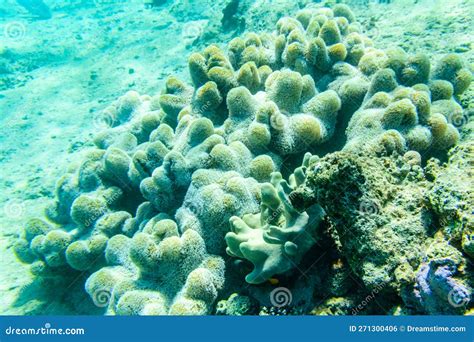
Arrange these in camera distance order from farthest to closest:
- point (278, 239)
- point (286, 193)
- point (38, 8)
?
point (38, 8) → point (286, 193) → point (278, 239)

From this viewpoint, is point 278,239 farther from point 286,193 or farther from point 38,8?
point 38,8

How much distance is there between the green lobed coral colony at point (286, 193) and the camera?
2318mm

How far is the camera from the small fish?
21.2 m

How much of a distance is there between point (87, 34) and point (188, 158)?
54.7 feet

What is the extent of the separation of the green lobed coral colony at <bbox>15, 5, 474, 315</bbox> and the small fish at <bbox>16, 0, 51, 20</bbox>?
20907 millimetres

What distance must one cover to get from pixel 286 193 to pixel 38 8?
25.6m

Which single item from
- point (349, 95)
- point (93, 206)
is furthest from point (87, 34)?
point (349, 95)

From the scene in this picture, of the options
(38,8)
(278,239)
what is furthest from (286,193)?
(38,8)

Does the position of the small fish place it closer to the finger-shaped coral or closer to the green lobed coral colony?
the green lobed coral colony

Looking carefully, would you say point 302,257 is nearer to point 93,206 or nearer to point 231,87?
point 231,87

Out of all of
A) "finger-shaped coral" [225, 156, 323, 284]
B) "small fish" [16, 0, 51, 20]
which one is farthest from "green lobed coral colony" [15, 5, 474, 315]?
"small fish" [16, 0, 51, 20]

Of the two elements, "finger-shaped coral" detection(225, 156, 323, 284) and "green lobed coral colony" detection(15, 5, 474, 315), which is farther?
"finger-shaped coral" detection(225, 156, 323, 284)

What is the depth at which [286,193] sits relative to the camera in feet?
9.59

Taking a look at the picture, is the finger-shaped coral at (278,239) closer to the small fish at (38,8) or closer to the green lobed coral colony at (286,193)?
the green lobed coral colony at (286,193)
